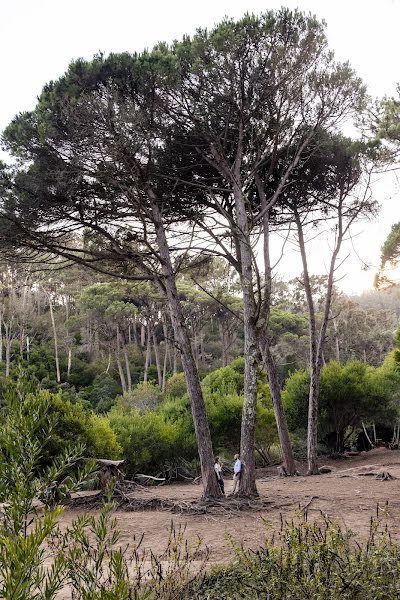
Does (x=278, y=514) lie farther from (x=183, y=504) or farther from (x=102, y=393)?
(x=102, y=393)

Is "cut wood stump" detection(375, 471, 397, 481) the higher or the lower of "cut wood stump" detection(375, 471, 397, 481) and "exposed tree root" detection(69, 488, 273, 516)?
the lower

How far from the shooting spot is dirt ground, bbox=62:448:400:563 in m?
6.25

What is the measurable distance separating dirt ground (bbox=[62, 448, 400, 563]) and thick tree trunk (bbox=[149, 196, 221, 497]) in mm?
852

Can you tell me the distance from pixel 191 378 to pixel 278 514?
8.74ft

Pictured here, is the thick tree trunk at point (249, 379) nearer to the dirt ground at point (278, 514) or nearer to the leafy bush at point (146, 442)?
the dirt ground at point (278, 514)

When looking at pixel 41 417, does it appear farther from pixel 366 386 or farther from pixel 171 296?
pixel 366 386

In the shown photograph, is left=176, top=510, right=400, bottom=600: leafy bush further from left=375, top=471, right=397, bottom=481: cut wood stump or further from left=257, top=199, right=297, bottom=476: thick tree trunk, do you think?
left=375, top=471, right=397, bottom=481: cut wood stump

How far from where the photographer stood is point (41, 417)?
Answer: 1.86 meters

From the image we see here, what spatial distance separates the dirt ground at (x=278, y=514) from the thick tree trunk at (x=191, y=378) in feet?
2.80

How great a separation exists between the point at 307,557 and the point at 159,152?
820cm

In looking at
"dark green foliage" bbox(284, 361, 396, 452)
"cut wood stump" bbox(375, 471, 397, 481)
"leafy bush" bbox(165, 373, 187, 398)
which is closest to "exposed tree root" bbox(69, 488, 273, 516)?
"cut wood stump" bbox(375, 471, 397, 481)

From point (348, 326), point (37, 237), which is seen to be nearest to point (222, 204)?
point (37, 237)

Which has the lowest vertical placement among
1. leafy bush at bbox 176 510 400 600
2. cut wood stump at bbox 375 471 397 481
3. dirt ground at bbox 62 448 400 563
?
cut wood stump at bbox 375 471 397 481

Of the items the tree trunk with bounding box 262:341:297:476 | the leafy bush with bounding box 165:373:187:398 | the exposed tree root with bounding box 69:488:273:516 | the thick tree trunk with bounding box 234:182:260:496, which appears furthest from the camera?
the leafy bush with bounding box 165:373:187:398
